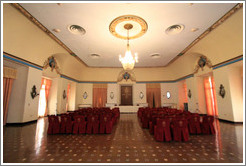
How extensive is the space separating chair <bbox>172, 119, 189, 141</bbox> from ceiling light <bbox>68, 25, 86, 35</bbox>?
265 inches

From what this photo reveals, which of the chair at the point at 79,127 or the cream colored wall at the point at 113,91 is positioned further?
the cream colored wall at the point at 113,91

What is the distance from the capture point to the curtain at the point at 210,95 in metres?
9.83

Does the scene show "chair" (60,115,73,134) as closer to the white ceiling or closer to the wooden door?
the white ceiling

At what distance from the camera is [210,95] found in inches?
398

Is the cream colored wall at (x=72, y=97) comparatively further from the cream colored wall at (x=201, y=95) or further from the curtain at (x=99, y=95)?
the cream colored wall at (x=201, y=95)

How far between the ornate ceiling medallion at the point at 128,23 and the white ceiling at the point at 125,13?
0.22 m

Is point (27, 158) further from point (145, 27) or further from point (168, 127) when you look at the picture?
point (145, 27)

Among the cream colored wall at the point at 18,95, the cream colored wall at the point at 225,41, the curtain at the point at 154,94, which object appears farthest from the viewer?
the curtain at the point at 154,94

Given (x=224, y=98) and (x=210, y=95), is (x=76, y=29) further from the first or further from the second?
(x=210, y=95)

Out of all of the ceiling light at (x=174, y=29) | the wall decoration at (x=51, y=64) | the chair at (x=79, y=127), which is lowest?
the chair at (x=79, y=127)

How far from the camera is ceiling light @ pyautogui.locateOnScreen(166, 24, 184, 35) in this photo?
20.6 ft

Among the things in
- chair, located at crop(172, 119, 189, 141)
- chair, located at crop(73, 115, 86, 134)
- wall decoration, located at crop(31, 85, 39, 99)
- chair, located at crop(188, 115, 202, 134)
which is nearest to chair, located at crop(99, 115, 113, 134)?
chair, located at crop(73, 115, 86, 134)

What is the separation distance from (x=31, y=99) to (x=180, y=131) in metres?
8.75

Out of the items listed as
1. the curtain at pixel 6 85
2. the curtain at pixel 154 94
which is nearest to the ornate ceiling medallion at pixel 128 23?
the curtain at pixel 6 85
